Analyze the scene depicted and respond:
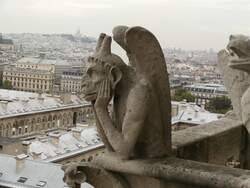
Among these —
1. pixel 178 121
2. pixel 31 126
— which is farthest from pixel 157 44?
pixel 31 126

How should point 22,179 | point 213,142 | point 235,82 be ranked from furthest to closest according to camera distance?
point 22,179 < point 213,142 < point 235,82

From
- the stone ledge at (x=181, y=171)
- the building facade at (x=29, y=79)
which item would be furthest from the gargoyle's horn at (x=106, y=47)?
the building facade at (x=29, y=79)

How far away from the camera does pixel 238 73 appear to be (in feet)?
11.0

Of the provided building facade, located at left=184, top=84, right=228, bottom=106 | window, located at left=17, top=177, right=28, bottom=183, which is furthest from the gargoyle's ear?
building facade, located at left=184, top=84, right=228, bottom=106

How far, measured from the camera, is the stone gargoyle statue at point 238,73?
283cm

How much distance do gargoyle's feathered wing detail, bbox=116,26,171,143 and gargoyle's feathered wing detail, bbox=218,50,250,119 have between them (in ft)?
1.56

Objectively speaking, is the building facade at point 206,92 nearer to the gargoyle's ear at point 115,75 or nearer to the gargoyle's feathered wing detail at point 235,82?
the gargoyle's feathered wing detail at point 235,82

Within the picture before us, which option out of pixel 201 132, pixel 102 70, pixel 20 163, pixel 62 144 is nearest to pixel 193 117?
pixel 62 144

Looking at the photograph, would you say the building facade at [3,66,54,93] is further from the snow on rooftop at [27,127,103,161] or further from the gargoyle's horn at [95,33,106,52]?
the gargoyle's horn at [95,33,106,52]

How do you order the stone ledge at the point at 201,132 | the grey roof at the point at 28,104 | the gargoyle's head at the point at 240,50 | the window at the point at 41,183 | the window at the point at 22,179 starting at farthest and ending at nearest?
the grey roof at the point at 28,104 < the window at the point at 22,179 < the window at the point at 41,183 < the stone ledge at the point at 201,132 < the gargoyle's head at the point at 240,50

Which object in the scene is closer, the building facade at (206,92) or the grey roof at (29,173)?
the grey roof at (29,173)

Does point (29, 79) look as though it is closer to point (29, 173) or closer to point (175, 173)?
point (29, 173)

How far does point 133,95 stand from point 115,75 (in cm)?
17

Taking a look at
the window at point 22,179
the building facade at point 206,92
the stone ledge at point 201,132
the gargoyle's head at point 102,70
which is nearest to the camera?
the gargoyle's head at point 102,70
